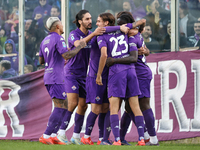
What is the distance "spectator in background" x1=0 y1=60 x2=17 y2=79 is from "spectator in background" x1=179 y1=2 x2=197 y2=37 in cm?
416

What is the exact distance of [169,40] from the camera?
8062 mm

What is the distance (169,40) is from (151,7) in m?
0.81

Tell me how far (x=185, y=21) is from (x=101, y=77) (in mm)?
2898

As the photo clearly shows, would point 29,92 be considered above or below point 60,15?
below

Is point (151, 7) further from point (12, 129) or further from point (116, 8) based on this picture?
point (12, 129)

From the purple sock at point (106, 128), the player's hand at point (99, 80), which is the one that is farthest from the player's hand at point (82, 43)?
the purple sock at point (106, 128)

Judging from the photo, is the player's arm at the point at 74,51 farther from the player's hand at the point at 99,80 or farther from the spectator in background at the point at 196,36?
the spectator in background at the point at 196,36

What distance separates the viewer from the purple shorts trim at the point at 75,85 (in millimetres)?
6309

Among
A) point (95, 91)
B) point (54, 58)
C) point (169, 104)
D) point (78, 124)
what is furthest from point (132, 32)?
point (169, 104)

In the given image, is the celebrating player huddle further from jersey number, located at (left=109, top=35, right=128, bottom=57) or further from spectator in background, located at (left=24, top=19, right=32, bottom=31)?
spectator in background, located at (left=24, top=19, right=32, bottom=31)

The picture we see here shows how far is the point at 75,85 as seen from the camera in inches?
248

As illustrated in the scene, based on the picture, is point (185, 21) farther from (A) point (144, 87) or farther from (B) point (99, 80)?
(B) point (99, 80)

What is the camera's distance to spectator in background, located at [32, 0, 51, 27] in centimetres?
920

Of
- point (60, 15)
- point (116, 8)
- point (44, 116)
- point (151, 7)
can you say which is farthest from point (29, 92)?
point (151, 7)
